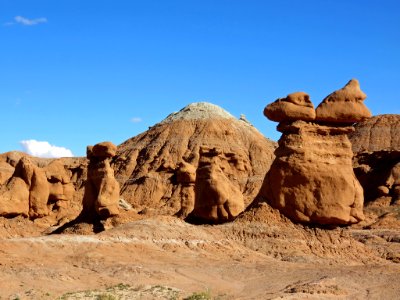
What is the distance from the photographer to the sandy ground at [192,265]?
54.2 ft

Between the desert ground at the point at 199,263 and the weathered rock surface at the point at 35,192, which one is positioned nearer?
the desert ground at the point at 199,263

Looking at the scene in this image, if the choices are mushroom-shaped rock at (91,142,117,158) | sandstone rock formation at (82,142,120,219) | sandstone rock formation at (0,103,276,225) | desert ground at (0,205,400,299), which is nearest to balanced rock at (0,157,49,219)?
sandstone rock formation at (82,142,120,219)

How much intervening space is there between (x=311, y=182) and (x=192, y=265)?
6935mm

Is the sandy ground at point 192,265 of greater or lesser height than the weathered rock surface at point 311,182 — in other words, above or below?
below

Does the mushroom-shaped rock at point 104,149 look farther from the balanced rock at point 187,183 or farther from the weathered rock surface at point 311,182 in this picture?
the balanced rock at point 187,183

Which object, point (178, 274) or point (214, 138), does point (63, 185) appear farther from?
point (214, 138)

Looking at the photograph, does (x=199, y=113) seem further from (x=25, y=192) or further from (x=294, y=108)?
(x=294, y=108)

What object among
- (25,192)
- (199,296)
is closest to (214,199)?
(25,192)

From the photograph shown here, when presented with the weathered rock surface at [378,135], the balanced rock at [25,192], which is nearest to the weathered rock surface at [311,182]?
the balanced rock at [25,192]

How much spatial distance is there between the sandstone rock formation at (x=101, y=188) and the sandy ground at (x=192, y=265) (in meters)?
8.45

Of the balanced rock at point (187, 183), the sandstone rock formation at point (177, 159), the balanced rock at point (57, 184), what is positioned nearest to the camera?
the balanced rock at point (57, 184)

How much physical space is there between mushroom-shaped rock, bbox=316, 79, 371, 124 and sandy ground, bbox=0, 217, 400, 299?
4.53m

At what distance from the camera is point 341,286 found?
17.6m

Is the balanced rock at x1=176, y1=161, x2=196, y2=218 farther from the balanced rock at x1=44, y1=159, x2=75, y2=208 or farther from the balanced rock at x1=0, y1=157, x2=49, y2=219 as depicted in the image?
the balanced rock at x1=0, y1=157, x2=49, y2=219
